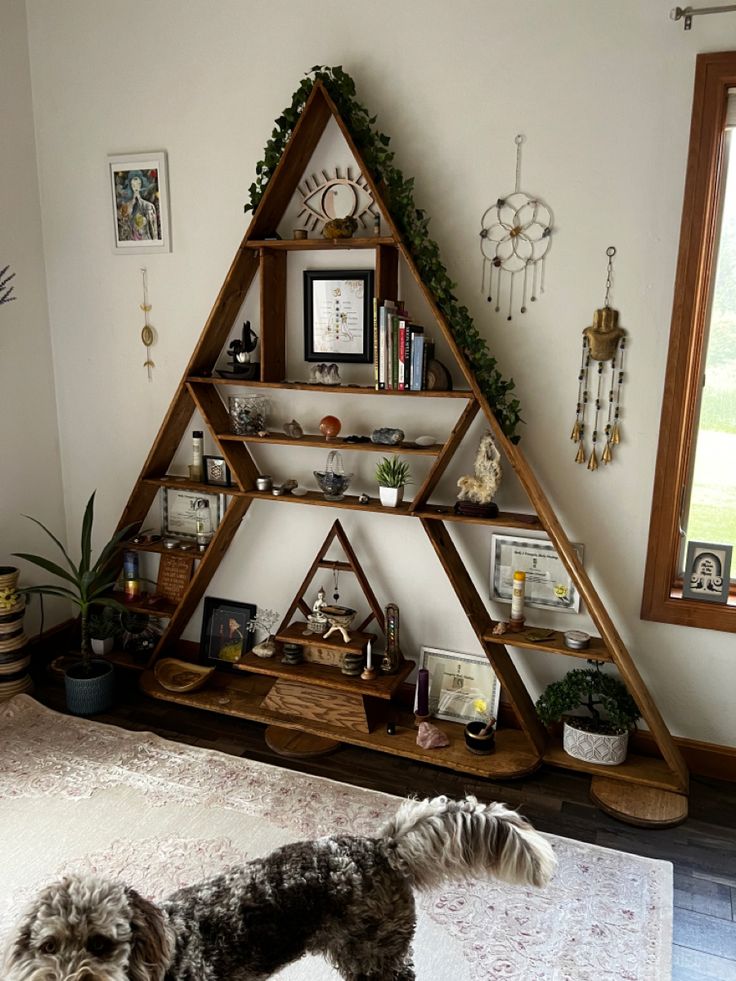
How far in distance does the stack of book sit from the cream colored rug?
A: 143 cm

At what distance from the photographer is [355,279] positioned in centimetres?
300

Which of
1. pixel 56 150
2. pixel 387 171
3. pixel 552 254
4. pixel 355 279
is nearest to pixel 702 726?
pixel 552 254

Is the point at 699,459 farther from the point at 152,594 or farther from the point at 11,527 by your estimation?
the point at 11,527

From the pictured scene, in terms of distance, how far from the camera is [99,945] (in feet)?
4.05


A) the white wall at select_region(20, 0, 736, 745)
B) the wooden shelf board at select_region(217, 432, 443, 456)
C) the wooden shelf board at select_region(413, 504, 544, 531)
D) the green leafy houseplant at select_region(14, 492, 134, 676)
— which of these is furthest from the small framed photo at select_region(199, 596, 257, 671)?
the wooden shelf board at select_region(413, 504, 544, 531)

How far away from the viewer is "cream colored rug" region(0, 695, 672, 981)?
207cm

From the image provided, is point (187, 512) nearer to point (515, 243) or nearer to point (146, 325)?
point (146, 325)

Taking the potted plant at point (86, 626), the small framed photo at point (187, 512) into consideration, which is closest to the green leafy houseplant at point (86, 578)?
the potted plant at point (86, 626)

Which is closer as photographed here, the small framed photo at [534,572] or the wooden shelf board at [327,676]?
the small framed photo at [534,572]

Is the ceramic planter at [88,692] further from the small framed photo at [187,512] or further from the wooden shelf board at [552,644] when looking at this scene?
the wooden shelf board at [552,644]

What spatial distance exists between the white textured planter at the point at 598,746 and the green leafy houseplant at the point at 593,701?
0.03 m

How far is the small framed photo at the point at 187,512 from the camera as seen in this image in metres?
3.52

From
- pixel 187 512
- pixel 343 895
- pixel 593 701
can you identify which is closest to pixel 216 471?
pixel 187 512

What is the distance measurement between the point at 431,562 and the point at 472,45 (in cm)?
185
